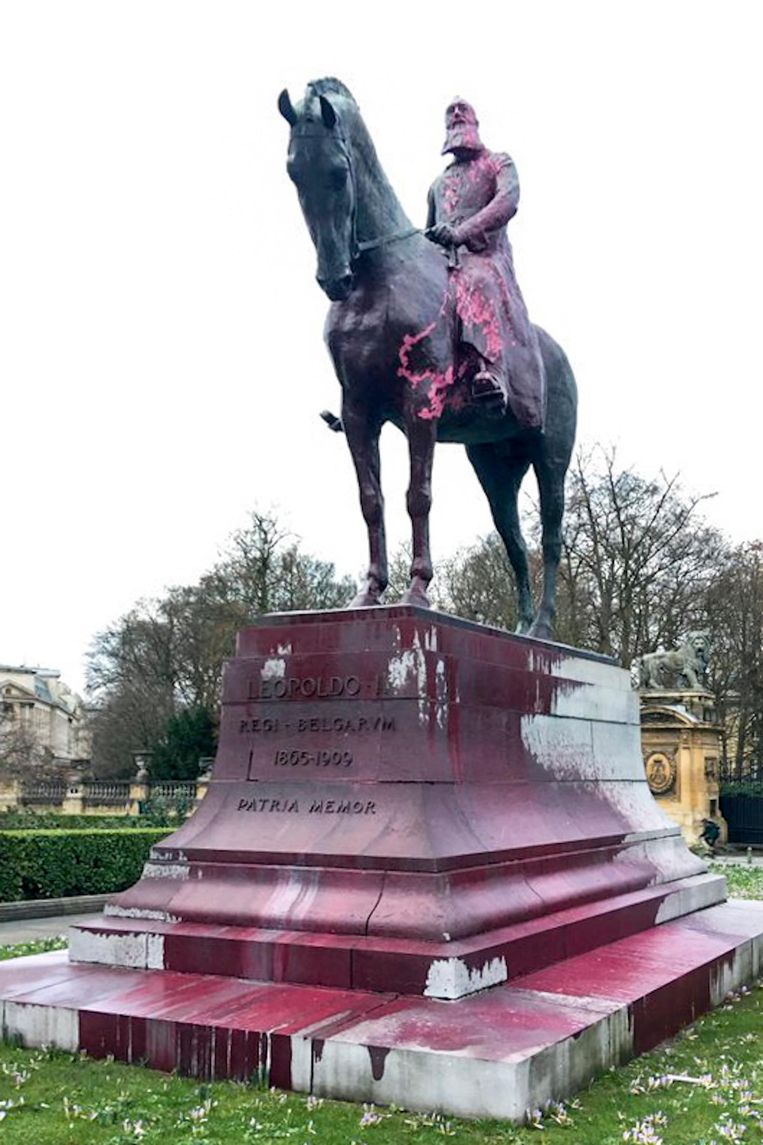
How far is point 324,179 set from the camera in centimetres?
702

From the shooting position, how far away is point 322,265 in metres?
7.26

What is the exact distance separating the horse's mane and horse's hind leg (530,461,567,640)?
13.0ft

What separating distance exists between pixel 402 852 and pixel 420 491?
2684 millimetres

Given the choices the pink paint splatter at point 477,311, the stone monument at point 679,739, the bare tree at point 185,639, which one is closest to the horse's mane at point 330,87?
the pink paint splatter at point 477,311

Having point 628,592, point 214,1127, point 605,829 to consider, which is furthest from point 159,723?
point 214,1127

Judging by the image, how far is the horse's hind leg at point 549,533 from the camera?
10.2 metres

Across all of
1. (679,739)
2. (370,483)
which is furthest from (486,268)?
(679,739)

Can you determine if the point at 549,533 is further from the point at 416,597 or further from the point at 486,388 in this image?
the point at 416,597

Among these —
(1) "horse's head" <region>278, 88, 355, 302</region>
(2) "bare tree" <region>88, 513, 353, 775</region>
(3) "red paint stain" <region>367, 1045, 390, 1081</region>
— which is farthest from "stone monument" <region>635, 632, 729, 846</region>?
(3) "red paint stain" <region>367, 1045, 390, 1081</region>

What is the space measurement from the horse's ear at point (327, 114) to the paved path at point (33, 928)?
8702 mm

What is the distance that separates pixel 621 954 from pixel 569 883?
548 mm

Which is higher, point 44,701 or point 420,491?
point 44,701

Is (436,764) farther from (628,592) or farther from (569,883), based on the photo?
(628,592)

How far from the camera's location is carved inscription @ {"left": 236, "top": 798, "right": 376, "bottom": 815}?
6.80 metres
